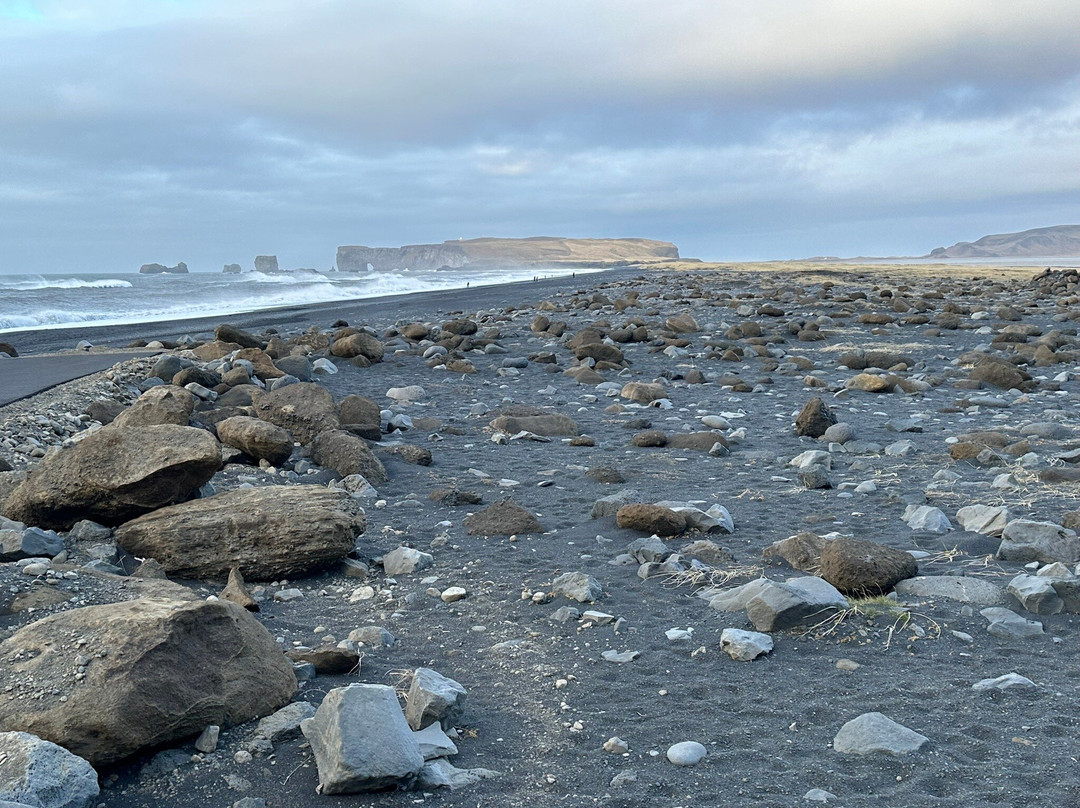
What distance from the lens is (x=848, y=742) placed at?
2373 millimetres

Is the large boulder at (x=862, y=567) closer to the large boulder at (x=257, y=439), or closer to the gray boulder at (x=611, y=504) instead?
the gray boulder at (x=611, y=504)

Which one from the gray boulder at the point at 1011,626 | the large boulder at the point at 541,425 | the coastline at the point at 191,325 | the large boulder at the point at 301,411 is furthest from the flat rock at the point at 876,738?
the coastline at the point at 191,325

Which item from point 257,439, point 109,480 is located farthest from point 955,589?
point 257,439

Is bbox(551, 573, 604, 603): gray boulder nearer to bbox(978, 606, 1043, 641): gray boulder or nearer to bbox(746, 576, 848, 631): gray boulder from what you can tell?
bbox(746, 576, 848, 631): gray boulder

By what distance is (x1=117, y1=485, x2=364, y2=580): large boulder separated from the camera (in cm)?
383

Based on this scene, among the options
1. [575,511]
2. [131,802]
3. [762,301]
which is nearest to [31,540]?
[131,802]

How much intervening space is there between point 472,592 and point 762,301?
14.8 metres

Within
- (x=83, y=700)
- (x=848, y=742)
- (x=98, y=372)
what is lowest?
(x=848, y=742)

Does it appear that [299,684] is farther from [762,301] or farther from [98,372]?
[762,301]

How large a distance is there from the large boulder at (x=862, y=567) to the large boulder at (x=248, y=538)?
7.01ft

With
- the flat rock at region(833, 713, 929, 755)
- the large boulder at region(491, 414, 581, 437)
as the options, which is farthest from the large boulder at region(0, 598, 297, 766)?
the large boulder at region(491, 414, 581, 437)

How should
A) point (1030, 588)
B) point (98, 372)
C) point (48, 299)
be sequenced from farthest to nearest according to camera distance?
point (48, 299)
point (98, 372)
point (1030, 588)

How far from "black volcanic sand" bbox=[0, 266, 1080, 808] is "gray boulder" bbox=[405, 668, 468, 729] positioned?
2.9 inches

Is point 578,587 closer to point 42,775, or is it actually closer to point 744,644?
point 744,644
